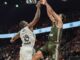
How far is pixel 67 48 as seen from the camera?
1316 cm

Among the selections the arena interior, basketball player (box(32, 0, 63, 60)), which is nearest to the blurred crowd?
the arena interior

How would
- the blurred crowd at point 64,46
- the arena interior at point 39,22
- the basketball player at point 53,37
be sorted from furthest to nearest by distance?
the arena interior at point 39,22 < the blurred crowd at point 64,46 < the basketball player at point 53,37

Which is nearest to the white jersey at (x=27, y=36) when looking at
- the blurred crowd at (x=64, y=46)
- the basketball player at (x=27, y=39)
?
the basketball player at (x=27, y=39)

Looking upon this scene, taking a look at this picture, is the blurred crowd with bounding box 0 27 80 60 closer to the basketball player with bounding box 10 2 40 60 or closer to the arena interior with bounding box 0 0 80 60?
the arena interior with bounding box 0 0 80 60

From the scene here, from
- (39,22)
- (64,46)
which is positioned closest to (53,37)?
(64,46)

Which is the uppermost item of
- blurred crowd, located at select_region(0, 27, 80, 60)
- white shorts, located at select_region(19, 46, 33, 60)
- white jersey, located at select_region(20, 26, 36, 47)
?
white jersey, located at select_region(20, 26, 36, 47)

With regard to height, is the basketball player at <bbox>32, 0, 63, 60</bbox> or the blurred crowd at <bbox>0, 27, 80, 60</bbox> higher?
the basketball player at <bbox>32, 0, 63, 60</bbox>

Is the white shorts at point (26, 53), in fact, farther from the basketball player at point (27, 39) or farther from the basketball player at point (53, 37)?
the basketball player at point (53, 37)

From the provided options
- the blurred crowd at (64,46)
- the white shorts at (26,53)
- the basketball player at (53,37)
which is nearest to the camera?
the basketball player at (53,37)

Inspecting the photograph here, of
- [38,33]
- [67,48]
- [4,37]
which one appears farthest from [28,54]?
[4,37]

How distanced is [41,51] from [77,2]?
10.4 m

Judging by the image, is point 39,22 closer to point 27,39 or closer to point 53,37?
point 27,39

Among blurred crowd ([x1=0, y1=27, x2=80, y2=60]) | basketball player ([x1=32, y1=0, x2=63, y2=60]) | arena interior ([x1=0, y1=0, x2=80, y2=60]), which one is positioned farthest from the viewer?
arena interior ([x1=0, y1=0, x2=80, y2=60])

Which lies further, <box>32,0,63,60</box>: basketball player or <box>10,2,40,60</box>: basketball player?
<box>10,2,40,60</box>: basketball player
